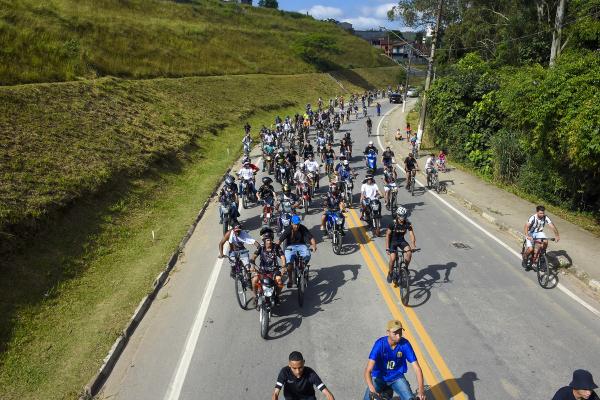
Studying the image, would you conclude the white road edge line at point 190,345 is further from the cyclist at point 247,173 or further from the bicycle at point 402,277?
the cyclist at point 247,173

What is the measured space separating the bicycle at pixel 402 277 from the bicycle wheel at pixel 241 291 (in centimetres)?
333

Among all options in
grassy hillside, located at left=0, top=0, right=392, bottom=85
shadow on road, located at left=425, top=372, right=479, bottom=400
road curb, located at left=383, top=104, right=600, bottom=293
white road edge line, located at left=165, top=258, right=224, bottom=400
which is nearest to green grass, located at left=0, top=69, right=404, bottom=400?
white road edge line, located at left=165, top=258, right=224, bottom=400

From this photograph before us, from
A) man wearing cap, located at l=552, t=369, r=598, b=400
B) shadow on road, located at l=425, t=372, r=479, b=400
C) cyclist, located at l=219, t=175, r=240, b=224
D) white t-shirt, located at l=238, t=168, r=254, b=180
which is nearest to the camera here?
man wearing cap, located at l=552, t=369, r=598, b=400

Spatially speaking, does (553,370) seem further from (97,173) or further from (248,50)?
(248,50)

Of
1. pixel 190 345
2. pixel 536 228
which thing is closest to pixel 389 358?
pixel 190 345

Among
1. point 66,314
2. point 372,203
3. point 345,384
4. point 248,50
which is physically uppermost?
point 248,50

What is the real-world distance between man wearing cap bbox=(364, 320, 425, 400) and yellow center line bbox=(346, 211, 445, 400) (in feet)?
4.13

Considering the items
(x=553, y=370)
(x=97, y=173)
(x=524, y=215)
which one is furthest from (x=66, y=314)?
(x=524, y=215)

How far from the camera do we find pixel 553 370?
7.27 meters

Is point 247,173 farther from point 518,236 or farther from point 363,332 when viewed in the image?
point 363,332

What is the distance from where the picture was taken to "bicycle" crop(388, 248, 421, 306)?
9.52 meters

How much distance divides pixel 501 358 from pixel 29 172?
1470 cm

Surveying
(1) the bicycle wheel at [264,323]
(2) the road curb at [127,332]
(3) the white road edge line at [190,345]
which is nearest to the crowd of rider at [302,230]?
(1) the bicycle wheel at [264,323]

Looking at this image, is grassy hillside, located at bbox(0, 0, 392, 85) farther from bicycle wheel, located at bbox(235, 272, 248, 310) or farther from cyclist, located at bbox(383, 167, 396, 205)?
bicycle wheel, located at bbox(235, 272, 248, 310)
